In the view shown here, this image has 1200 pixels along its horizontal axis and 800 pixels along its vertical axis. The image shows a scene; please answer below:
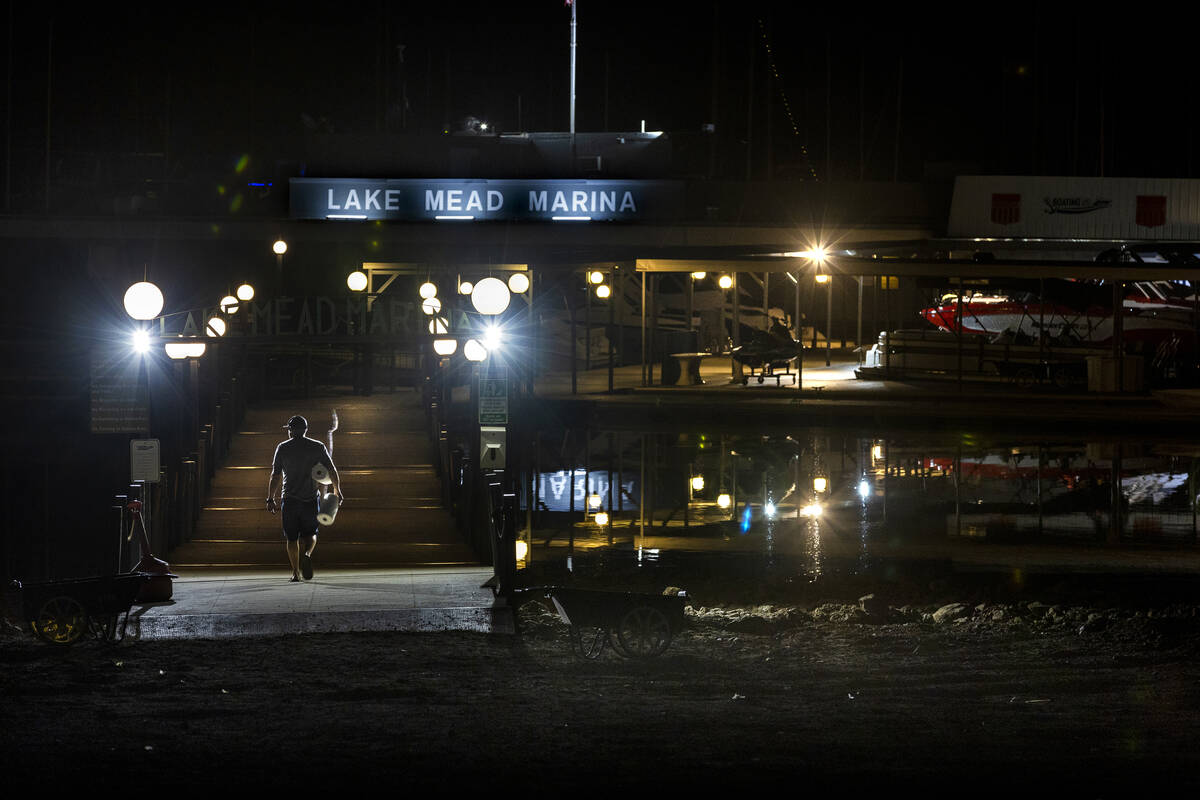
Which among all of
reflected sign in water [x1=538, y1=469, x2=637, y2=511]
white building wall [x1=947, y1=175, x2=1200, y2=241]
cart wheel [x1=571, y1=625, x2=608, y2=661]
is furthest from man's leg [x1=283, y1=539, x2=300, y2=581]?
white building wall [x1=947, y1=175, x2=1200, y2=241]

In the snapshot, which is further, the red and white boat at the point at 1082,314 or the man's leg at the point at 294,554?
the red and white boat at the point at 1082,314

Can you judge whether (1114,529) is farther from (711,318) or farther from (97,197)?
(97,197)

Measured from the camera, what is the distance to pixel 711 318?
3884 centimetres

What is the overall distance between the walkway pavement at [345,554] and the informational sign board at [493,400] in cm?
148

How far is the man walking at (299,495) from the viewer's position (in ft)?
42.8

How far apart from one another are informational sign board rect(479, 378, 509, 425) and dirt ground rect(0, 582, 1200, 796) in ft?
10.5

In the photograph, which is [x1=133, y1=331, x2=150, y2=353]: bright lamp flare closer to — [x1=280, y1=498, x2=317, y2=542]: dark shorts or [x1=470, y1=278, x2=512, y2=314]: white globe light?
[x1=280, y1=498, x2=317, y2=542]: dark shorts

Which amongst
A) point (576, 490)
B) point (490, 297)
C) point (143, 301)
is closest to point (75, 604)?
point (143, 301)

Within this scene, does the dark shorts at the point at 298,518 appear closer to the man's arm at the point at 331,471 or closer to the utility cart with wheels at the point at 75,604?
the man's arm at the point at 331,471

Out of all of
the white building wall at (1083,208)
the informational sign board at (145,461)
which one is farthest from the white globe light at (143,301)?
the white building wall at (1083,208)

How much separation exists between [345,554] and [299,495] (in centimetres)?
216

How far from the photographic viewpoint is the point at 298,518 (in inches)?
512

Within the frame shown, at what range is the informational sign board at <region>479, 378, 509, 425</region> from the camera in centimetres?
1387

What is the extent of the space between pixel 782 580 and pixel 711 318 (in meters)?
26.2
